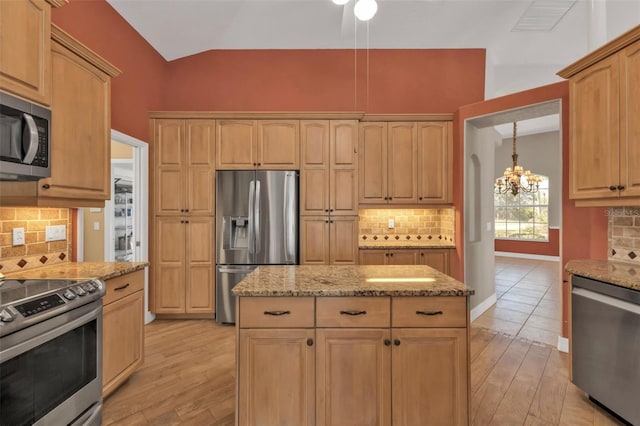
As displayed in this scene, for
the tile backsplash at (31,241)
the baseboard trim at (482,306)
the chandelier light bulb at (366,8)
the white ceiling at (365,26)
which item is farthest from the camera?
the baseboard trim at (482,306)

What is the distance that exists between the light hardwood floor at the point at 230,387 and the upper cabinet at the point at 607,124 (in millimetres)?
1523

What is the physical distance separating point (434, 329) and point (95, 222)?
420cm

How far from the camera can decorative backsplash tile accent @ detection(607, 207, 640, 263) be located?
2389 mm

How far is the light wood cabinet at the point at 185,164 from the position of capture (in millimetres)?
3678

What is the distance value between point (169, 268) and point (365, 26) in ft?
13.2

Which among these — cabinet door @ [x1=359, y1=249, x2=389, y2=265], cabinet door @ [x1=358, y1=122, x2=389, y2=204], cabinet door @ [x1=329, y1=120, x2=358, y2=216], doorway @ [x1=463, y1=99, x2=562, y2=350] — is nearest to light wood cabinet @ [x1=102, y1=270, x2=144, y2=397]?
cabinet door @ [x1=329, y1=120, x2=358, y2=216]

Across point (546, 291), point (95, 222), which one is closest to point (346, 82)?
point (95, 222)

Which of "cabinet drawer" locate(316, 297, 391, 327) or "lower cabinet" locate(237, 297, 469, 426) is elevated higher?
"cabinet drawer" locate(316, 297, 391, 327)

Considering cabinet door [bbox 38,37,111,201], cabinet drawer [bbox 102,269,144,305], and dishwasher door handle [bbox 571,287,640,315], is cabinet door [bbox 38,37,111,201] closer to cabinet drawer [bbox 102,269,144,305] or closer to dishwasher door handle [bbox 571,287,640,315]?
cabinet drawer [bbox 102,269,144,305]

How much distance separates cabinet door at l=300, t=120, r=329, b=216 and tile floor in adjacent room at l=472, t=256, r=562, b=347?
2499mm

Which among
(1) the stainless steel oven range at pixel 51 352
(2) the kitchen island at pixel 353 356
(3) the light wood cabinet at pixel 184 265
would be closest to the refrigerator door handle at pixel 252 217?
(3) the light wood cabinet at pixel 184 265

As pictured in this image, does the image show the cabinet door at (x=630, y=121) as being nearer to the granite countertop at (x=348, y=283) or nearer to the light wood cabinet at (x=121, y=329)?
the granite countertop at (x=348, y=283)

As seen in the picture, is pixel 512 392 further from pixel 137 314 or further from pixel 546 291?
pixel 546 291

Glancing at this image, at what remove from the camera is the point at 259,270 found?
2164 millimetres
